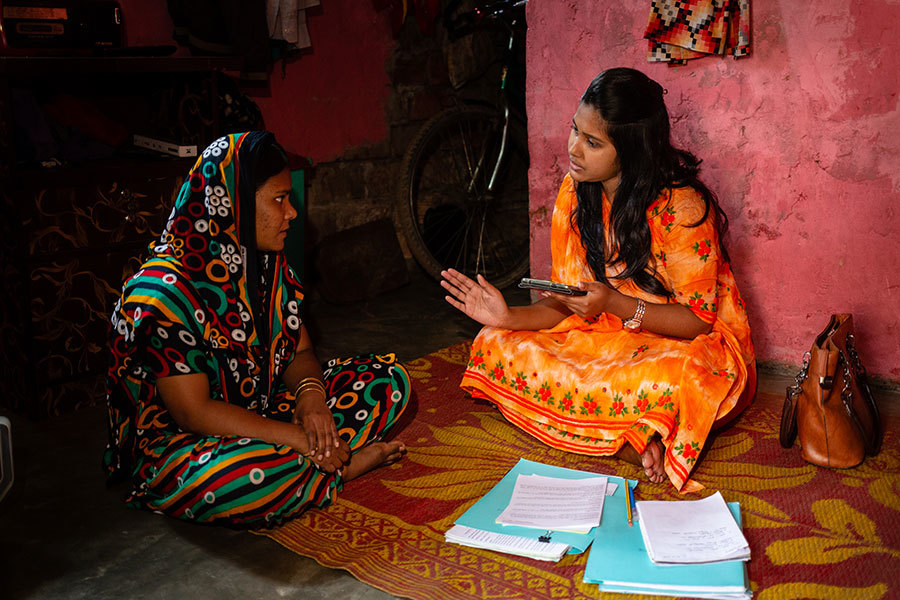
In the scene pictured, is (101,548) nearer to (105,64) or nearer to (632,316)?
(632,316)

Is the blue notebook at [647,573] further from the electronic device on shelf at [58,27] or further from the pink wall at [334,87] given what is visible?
the pink wall at [334,87]

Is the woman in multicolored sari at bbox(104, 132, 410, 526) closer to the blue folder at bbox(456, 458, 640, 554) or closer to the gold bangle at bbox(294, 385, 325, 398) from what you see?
the gold bangle at bbox(294, 385, 325, 398)

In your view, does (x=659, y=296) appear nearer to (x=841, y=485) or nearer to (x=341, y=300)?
(x=841, y=485)

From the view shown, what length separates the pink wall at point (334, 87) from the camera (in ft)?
12.8

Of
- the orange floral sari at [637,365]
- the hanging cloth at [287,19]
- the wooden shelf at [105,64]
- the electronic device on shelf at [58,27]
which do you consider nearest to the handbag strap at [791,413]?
the orange floral sari at [637,365]

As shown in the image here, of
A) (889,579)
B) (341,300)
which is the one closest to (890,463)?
(889,579)

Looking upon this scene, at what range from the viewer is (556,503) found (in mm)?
1988

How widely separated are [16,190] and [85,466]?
86 centimetres

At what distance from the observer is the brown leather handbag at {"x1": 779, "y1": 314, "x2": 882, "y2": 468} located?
2.19 meters

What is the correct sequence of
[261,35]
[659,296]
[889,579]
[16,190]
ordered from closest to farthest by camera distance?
[889,579] → [659,296] → [16,190] → [261,35]

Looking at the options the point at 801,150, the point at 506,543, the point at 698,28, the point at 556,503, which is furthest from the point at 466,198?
the point at 506,543

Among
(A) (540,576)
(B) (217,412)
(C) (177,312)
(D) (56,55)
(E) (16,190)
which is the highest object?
(D) (56,55)

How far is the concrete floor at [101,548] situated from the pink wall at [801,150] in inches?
16.3

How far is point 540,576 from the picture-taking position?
1.77 meters
